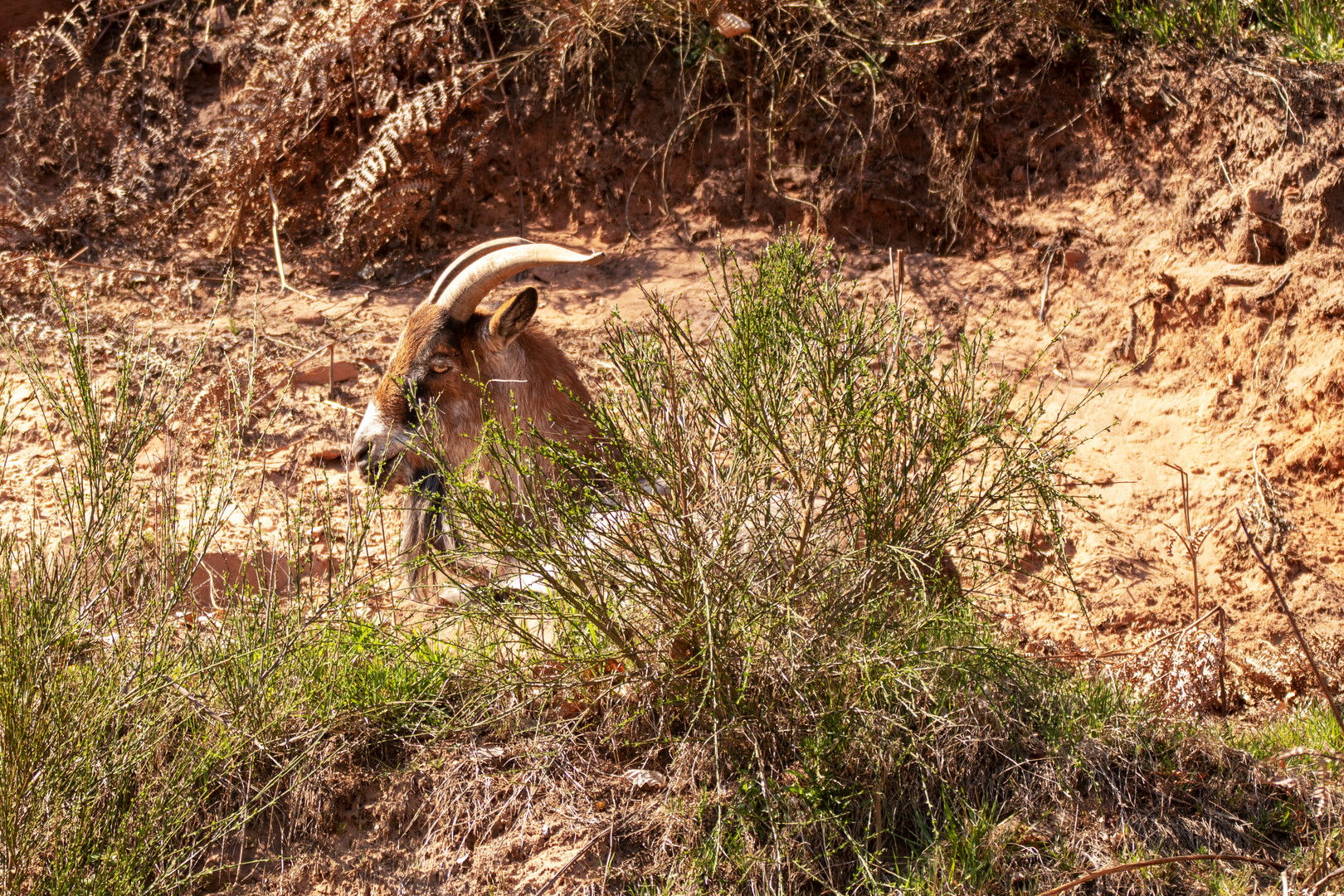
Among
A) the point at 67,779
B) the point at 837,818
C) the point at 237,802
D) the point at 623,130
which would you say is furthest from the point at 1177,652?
the point at 623,130

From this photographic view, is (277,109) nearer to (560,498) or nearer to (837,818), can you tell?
(560,498)

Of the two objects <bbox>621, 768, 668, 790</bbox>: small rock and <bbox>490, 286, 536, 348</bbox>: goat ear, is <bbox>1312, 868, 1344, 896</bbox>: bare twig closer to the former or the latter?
<bbox>621, 768, 668, 790</bbox>: small rock

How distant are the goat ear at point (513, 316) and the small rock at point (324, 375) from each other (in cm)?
180

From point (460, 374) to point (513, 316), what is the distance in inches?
16.7

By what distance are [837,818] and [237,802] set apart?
6.74 feet

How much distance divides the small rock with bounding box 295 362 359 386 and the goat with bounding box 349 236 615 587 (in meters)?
1.47

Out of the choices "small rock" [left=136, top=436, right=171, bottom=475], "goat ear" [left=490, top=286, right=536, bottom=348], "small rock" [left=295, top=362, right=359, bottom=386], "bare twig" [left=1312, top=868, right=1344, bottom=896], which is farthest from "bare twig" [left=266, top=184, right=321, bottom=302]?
"bare twig" [left=1312, top=868, right=1344, bottom=896]

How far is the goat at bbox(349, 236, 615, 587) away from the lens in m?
5.82

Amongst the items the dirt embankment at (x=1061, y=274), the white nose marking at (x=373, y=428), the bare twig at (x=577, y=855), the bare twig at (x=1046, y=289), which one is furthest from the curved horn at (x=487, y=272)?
the bare twig at (x=1046, y=289)

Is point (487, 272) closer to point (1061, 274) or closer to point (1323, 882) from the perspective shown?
point (1061, 274)

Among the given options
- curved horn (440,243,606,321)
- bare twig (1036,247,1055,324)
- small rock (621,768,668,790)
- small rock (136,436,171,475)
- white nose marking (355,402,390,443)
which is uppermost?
curved horn (440,243,606,321)

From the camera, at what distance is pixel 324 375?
7.46 m

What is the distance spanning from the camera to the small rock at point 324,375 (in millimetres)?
7438

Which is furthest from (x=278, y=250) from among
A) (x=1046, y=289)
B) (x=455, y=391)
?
(x=1046, y=289)
